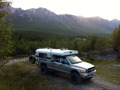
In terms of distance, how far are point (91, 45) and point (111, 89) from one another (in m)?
41.7

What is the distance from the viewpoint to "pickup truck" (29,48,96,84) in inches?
315

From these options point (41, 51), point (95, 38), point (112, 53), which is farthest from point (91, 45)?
point (41, 51)

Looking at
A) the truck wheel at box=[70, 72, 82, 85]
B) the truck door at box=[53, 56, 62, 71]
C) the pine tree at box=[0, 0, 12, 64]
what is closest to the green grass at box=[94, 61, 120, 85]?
the truck wheel at box=[70, 72, 82, 85]

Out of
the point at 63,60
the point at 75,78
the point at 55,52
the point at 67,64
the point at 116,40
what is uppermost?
the point at 116,40

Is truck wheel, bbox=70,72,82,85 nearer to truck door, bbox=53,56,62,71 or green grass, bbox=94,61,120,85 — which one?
truck door, bbox=53,56,62,71

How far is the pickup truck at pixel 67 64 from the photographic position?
8008mm

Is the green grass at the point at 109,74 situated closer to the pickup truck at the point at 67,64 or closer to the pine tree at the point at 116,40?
the pickup truck at the point at 67,64

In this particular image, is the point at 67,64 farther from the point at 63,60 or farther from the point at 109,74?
the point at 109,74

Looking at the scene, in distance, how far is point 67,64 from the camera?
348 inches

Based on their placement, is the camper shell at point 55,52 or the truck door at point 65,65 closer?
the truck door at point 65,65

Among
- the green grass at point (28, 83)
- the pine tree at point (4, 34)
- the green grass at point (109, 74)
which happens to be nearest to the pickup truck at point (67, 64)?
the green grass at point (28, 83)

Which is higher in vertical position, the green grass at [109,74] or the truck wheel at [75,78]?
the truck wheel at [75,78]

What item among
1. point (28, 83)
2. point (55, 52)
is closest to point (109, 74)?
point (55, 52)

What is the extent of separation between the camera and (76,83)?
8.22 meters
